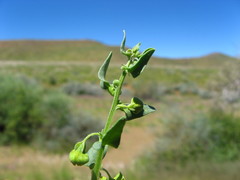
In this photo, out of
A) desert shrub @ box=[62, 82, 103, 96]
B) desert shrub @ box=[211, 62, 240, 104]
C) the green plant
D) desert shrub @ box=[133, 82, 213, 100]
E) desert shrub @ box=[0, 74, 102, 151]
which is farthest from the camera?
desert shrub @ box=[133, 82, 213, 100]

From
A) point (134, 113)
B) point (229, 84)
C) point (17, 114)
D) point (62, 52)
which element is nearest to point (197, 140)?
point (17, 114)

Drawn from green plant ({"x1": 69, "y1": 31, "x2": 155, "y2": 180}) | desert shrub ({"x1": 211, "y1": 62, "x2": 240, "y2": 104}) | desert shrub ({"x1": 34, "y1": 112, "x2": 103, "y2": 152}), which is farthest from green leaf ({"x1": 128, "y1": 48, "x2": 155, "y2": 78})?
desert shrub ({"x1": 211, "y1": 62, "x2": 240, "y2": 104})

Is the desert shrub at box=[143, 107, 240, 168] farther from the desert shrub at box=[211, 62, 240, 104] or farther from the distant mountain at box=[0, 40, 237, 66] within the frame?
the distant mountain at box=[0, 40, 237, 66]

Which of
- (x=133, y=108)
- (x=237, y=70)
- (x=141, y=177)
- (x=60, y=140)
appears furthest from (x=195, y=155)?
(x=237, y=70)

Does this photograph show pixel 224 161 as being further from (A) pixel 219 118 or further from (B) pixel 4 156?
(B) pixel 4 156

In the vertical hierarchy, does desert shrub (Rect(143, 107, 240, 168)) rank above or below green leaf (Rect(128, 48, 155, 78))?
below
